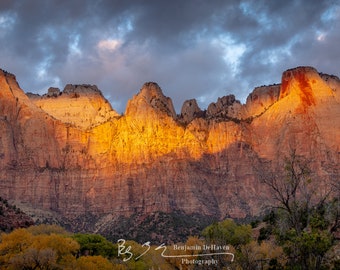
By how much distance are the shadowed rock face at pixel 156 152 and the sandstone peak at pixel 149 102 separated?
12.3 inches

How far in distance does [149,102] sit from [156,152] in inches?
687

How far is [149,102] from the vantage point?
537 ft

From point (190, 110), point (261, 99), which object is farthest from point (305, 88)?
point (190, 110)

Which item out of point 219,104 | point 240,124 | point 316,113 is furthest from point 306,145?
point 219,104

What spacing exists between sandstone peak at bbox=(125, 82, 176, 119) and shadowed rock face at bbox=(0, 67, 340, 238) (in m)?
0.31

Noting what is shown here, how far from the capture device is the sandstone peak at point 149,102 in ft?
525

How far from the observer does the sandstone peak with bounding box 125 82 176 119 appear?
525 ft

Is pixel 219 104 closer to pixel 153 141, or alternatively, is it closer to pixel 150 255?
pixel 153 141

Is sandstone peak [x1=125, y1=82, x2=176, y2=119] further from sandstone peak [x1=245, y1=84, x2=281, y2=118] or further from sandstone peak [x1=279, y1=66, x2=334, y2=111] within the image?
sandstone peak [x1=279, y1=66, x2=334, y2=111]

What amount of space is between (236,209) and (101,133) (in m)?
46.4

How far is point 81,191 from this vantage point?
15412 centimetres

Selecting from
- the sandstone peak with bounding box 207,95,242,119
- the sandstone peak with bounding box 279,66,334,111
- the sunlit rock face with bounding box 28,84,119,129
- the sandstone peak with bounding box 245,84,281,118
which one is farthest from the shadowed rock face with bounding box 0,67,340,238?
the sunlit rock face with bounding box 28,84,119,129

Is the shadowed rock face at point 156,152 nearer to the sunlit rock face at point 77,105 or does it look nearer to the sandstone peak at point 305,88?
the sandstone peak at point 305,88

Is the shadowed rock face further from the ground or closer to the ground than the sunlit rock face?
closer to the ground
